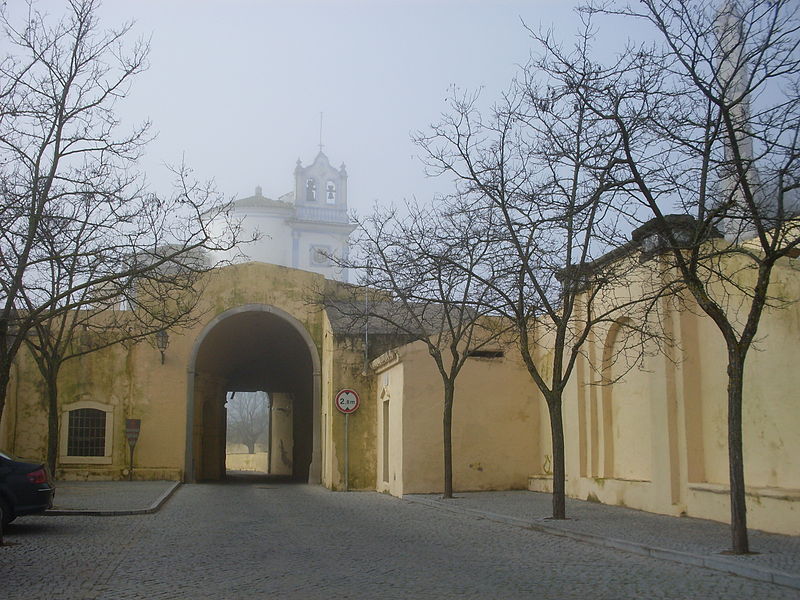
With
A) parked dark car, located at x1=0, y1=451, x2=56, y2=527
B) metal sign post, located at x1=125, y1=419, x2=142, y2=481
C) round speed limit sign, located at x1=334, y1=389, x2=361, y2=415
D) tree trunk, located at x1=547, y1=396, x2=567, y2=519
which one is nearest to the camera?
parked dark car, located at x1=0, y1=451, x2=56, y2=527

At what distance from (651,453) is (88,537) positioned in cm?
1007

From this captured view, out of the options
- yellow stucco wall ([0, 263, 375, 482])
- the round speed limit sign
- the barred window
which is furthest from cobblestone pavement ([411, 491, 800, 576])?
the barred window

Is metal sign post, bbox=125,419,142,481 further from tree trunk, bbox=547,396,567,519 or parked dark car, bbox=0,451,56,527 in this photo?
tree trunk, bbox=547,396,567,519

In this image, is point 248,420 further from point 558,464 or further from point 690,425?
point 690,425

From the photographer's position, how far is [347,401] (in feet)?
86.7

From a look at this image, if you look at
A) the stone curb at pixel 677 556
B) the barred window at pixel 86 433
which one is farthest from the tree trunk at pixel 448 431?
the barred window at pixel 86 433

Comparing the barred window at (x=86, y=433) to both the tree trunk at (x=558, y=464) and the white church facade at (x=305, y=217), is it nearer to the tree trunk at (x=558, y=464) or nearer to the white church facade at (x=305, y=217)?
the tree trunk at (x=558, y=464)

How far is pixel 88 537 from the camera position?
13727 millimetres

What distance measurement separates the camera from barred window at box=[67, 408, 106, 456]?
97.2 ft

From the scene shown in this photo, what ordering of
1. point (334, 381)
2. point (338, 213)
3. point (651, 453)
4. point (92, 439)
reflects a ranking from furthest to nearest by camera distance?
point (338, 213) < point (92, 439) < point (334, 381) < point (651, 453)

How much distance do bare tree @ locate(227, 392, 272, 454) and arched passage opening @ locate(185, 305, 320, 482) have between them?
47.5 m

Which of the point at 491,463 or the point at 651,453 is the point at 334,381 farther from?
the point at 651,453

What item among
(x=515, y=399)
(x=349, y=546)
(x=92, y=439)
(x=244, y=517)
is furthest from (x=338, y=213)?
(x=349, y=546)

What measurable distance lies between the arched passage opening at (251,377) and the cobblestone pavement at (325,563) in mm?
14448
